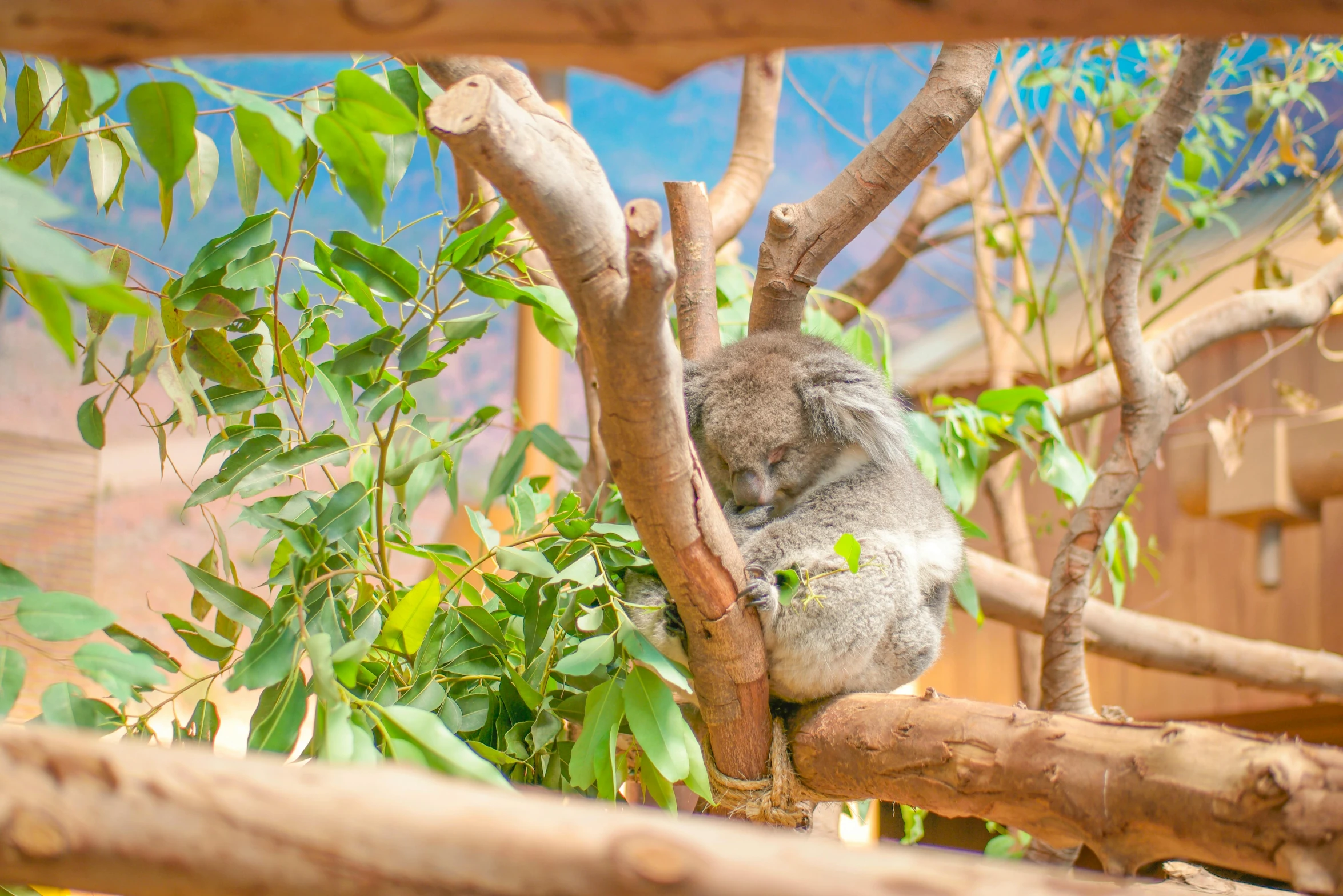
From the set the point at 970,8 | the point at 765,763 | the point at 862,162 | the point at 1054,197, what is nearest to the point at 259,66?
the point at 1054,197

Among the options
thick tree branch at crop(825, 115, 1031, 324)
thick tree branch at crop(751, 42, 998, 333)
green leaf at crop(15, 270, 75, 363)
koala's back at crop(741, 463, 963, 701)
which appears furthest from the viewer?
thick tree branch at crop(825, 115, 1031, 324)

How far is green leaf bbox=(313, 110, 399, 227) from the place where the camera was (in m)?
1.05

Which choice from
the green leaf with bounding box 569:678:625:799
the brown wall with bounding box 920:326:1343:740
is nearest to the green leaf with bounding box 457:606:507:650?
the green leaf with bounding box 569:678:625:799

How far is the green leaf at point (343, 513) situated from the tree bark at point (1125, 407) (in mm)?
1989

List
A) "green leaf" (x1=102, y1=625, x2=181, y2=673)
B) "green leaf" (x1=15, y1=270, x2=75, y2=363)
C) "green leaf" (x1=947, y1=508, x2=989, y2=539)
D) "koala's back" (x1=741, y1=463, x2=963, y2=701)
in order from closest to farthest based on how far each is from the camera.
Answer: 1. "green leaf" (x1=15, y1=270, x2=75, y2=363)
2. "green leaf" (x1=102, y1=625, x2=181, y2=673)
3. "koala's back" (x1=741, y1=463, x2=963, y2=701)
4. "green leaf" (x1=947, y1=508, x2=989, y2=539)

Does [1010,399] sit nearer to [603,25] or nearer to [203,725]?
[203,725]

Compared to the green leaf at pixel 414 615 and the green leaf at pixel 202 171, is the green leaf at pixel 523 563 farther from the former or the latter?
the green leaf at pixel 202 171

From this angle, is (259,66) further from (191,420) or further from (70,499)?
(191,420)

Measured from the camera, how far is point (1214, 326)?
126 inches

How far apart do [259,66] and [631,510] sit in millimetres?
10426

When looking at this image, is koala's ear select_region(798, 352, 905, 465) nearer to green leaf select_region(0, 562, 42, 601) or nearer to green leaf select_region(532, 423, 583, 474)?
green leaf select_region(532, 423, 583, 474)

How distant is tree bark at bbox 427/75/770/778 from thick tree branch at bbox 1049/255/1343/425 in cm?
209

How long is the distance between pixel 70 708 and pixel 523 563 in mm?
595

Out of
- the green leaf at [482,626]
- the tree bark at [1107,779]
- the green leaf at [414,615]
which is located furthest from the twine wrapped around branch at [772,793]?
the green leaf at [414,615]
